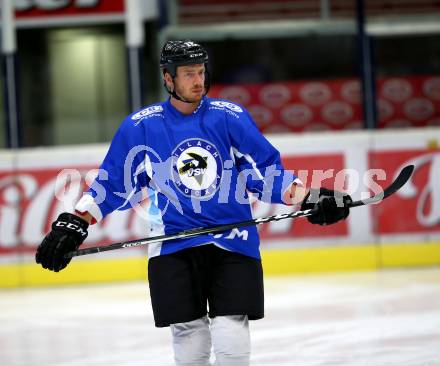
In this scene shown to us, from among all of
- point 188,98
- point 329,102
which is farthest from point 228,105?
point 329,102

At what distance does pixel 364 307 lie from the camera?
701cm

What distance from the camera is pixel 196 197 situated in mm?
3883

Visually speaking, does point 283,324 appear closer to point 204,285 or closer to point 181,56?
point 204,285

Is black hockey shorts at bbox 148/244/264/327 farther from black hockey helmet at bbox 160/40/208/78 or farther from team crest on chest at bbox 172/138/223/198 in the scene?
black hockey helmet at bbox 160/40/208/78

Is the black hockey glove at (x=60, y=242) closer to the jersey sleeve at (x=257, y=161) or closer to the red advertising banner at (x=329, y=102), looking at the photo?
the jersey sleeve at (x=257, y=161)

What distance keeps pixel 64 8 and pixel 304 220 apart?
3440 mm

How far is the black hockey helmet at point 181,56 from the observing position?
3.92 m

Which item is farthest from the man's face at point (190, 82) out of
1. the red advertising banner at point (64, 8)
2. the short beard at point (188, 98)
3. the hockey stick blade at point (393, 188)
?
the red advertising banner at point (64, 8)

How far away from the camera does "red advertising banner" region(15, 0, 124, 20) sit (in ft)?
35.2

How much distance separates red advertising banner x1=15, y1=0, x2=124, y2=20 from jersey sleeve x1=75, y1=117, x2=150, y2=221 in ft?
22.9

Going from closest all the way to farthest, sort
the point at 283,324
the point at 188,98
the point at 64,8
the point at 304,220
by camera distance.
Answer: the point at 188,98, the point at 283,324, the point at 304,220, the point at 64,8

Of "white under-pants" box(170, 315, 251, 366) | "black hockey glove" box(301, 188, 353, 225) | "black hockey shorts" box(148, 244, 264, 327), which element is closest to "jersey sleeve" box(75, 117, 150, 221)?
"black hockey shorts" box(148, 244, 264, 327)

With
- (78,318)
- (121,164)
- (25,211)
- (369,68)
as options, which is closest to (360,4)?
(369,68)

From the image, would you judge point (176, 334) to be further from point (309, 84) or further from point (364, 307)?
point (309, 84)
